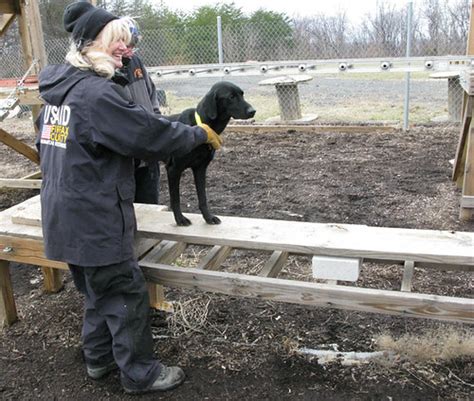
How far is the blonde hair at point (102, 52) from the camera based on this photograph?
2.25m

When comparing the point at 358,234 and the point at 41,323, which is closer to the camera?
the point at 358,234

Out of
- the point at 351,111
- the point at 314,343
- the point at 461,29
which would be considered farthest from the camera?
the point at 461,29

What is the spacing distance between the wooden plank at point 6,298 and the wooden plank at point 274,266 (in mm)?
1670

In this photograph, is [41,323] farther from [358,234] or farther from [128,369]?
[358,234]

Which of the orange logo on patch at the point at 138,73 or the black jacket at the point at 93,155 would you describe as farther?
the orange logo on patch at the point at 138,73

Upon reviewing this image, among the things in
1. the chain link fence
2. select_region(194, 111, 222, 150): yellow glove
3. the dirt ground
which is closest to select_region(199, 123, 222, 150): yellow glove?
select_region(194, 111, 222, 150): yellow glove

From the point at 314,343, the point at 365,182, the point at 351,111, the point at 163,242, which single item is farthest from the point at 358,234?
the point at 351,111

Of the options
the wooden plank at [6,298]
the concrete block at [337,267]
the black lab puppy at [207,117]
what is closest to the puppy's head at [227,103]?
the black lab puppy at [207,117]

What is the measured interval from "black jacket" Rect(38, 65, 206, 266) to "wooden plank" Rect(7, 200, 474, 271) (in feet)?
1.62

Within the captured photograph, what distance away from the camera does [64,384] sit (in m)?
2.72

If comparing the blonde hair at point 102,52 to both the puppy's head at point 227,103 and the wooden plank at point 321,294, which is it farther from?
the wooden plank at point 321,294

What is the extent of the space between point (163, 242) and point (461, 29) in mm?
11602

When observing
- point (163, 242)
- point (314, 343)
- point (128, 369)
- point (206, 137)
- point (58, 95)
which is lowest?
point (314, 343)

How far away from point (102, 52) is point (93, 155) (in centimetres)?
46
